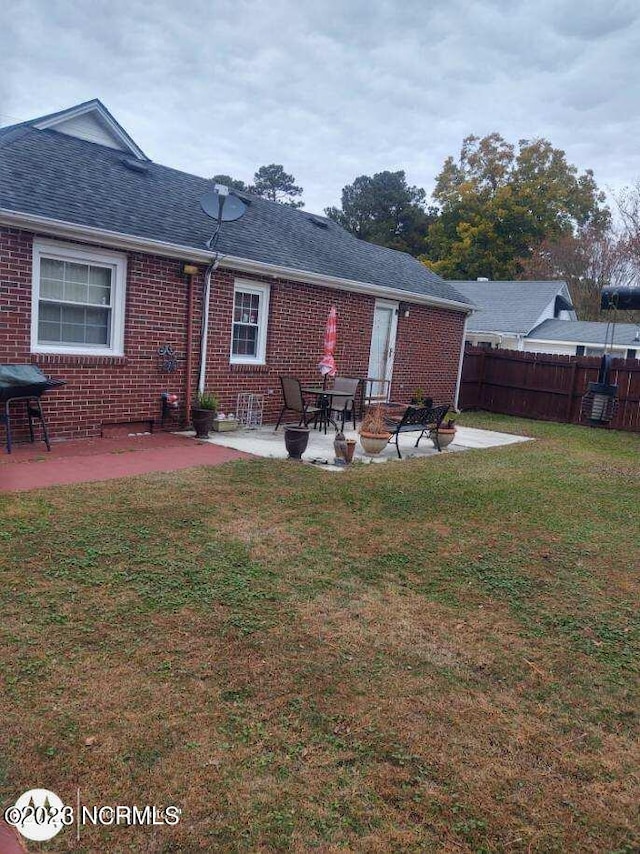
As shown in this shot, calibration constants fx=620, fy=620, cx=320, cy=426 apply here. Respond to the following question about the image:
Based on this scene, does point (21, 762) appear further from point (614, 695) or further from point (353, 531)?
point (353, 531)

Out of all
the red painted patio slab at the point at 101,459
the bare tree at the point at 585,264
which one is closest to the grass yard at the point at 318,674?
the red painted patio slab at the point at 101,459

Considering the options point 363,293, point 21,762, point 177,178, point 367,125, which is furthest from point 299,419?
point 367,125

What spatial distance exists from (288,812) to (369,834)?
0.29 metres

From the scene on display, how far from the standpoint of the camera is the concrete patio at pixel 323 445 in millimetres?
8312

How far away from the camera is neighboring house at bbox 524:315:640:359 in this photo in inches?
989

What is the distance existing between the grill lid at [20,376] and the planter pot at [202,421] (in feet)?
7.60

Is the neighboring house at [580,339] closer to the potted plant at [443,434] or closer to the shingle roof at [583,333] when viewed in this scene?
Answer: the shingle roof at [583,333]

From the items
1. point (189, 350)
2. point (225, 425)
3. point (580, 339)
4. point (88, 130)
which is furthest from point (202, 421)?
point (580, 339)

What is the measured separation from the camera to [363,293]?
1230cm

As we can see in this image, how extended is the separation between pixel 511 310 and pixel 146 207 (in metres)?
21.3

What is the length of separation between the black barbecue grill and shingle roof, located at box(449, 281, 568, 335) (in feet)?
69.5

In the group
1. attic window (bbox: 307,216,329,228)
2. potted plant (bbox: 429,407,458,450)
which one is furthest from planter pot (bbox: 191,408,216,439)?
attic window (bbox: 307,216,329,228)

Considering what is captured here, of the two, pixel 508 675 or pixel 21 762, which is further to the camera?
pixel 508 675

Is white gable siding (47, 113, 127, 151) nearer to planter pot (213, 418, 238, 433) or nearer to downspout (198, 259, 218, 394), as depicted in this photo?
downspout (198, 259, 218, 394)
